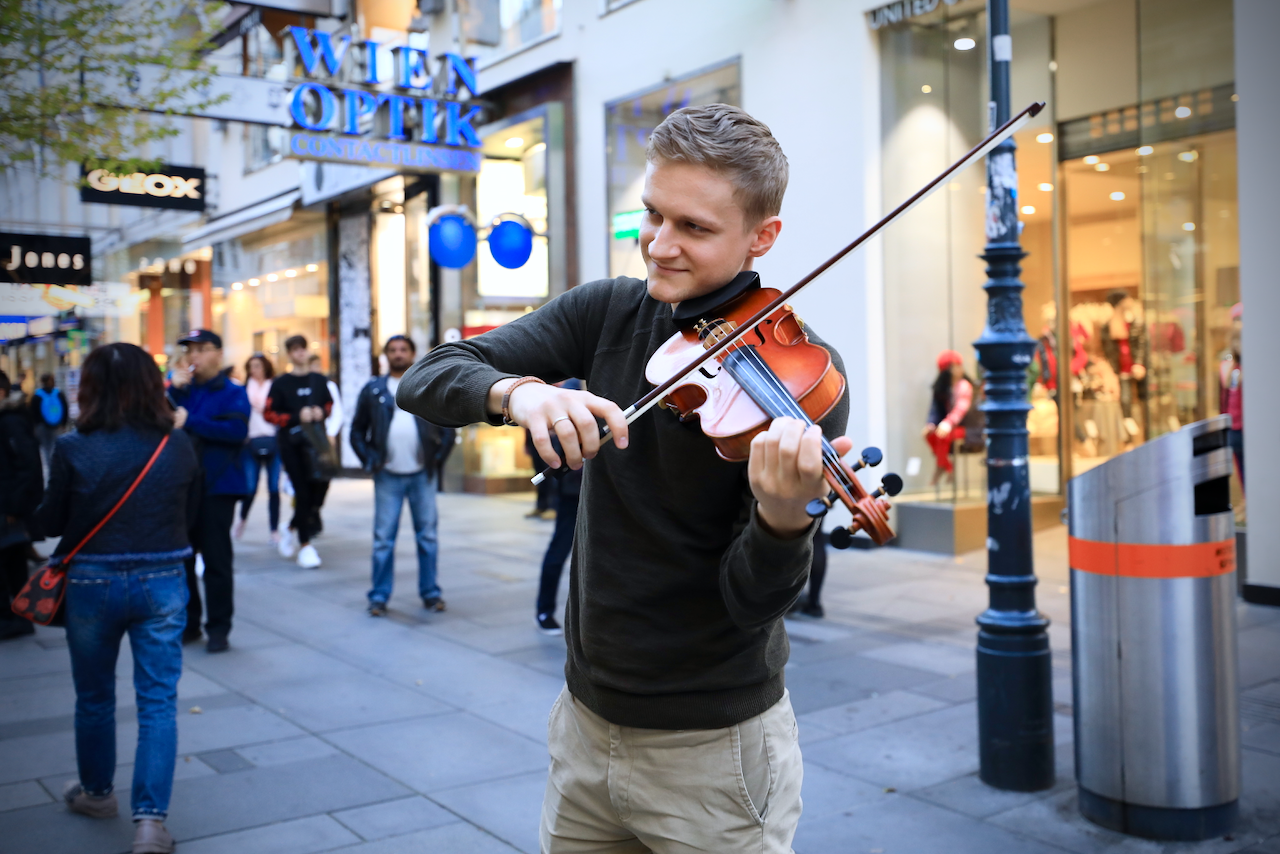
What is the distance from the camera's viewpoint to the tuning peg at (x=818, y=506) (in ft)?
4.49

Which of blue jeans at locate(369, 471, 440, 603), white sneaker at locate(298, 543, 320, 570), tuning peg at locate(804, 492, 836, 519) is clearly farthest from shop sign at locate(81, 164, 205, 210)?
tuning peg at locate(804, 492, 836, 519)

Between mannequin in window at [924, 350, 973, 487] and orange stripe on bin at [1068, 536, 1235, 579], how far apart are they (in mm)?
6575

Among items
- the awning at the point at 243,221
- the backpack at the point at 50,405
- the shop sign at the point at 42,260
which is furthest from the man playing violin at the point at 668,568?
the awning at the point at 243,221

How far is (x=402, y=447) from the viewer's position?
8125mm

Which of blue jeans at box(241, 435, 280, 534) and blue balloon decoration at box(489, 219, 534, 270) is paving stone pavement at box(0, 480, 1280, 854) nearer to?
blue jeans at box(241, 435, 280, 534)

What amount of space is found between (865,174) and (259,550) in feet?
23.4

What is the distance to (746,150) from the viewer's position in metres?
1.68

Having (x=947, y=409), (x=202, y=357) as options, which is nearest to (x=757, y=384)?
(x=202, y=357)

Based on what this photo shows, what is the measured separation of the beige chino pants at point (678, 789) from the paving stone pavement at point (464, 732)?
221cm

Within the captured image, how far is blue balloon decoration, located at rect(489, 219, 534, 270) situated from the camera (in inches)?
468

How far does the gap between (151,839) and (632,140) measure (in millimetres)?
10880

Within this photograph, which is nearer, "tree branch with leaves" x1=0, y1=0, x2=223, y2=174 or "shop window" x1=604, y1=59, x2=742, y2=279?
"tree branch with leaves" x1=0, y1=0, x2=223, y2=174

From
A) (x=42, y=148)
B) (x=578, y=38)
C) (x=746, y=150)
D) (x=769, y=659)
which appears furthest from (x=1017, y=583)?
(x=578, y=38)

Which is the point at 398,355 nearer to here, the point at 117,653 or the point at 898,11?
the point at 117,653
